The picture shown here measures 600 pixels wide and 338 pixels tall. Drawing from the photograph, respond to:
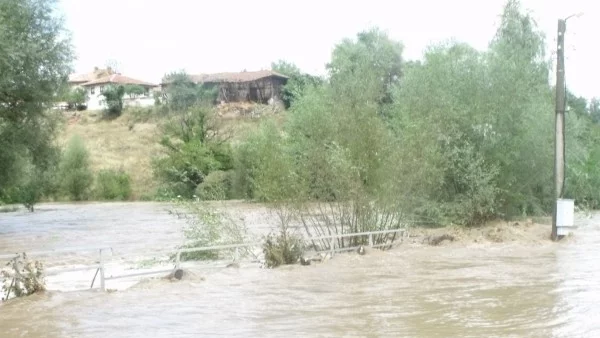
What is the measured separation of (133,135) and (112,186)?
2279 cm

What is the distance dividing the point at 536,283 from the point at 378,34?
55.3 m

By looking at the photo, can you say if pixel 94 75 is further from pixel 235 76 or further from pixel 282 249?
pixel 282 249

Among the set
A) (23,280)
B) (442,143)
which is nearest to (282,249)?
(23,280)

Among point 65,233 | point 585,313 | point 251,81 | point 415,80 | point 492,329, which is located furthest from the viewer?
point 251,81

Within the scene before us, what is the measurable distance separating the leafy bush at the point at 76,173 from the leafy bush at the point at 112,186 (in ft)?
4.39

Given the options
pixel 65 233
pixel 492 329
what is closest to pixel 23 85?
pixel 65 233

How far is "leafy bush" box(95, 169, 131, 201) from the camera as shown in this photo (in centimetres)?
7465

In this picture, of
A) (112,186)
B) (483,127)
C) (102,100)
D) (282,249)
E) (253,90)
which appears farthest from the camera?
(253,90)

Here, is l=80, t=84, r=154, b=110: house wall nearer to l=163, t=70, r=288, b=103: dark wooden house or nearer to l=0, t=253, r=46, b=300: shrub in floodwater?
l=163, t=70, r=288, b=103: dark wooden house

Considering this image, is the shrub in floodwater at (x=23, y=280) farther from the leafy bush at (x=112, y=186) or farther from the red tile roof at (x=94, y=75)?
the red tile roof at (x=94, y=75)

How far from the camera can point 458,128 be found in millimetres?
30891

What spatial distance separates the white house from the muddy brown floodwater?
86.1 meters

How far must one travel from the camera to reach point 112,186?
75500 mm

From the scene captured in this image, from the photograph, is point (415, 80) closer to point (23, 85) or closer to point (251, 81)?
point (23, 85)
